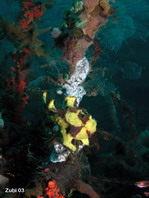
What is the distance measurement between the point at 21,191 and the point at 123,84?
42.3ft

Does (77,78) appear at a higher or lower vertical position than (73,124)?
higher

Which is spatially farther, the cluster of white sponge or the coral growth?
the cluster of white sponge

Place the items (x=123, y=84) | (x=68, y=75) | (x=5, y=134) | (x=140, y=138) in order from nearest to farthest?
(x=68, y=75) < (x=5, y=134) < (x=140, y=138) < (x=123, y=84)

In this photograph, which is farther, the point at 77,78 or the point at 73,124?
the point at 77,78

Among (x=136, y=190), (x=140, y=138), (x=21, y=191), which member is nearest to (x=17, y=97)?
(x=21, y=191)

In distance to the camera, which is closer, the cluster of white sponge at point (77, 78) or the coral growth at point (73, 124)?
the coral growth at point (73, 124)

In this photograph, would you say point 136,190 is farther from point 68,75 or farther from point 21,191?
point 68,75

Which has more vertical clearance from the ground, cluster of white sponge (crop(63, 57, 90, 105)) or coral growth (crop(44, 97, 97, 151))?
cluster of white sponge (crop(63, 57, 90, 105))

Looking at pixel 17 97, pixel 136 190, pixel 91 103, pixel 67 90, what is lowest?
pixel 136 190

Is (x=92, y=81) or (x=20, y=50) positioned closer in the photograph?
(x=92, y=81)

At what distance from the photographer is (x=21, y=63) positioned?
6168 mm

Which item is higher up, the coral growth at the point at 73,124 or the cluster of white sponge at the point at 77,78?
the cluster of white sponge at the point at 77,78

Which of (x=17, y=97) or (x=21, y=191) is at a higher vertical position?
(x=17, y=97)

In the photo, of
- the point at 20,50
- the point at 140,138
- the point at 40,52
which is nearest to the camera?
the point at 40,52
